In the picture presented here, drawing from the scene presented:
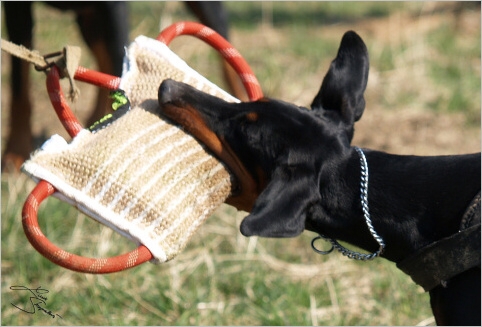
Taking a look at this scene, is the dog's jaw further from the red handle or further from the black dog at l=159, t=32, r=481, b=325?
the red handle

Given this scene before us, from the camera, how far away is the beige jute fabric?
8.04 feet

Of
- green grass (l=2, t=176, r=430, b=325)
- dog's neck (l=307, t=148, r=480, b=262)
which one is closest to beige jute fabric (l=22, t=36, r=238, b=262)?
dog's neck (l=307, t=148, r=480, b=262)

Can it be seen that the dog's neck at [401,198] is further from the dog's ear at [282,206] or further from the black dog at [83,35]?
the black dog at [83,35]

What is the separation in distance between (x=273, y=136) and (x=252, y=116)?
9 cm

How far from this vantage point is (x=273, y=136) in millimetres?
2578

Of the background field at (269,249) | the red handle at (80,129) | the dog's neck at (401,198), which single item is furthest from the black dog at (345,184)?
the background field at (269,249)

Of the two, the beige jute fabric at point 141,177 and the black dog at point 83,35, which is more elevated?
the beige jute fabric at point 141,177

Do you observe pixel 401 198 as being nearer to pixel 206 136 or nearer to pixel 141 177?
pixel 206 136

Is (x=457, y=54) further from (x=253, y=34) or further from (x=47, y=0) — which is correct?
(x=47, y=0)

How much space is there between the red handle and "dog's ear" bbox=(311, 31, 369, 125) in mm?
268

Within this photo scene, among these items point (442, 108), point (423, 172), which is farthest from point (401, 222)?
point (442, 108)

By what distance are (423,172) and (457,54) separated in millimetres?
4047

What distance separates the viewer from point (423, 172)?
2.59 metres

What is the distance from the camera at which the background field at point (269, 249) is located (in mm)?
3479
